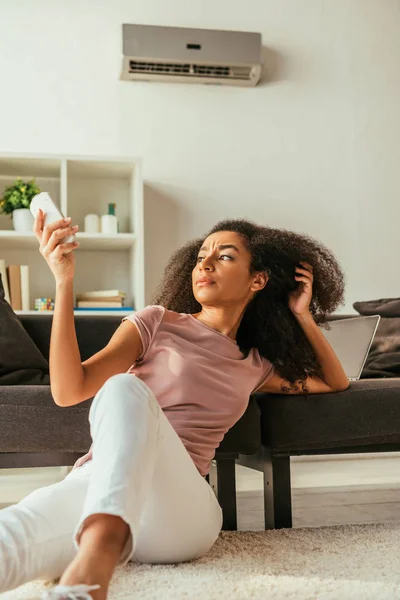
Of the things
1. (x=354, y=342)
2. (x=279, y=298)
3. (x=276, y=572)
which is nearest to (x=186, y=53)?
(x=354, y=342)

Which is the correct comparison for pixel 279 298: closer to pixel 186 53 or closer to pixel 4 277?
pixel 4 277

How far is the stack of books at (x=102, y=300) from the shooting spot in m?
3.84

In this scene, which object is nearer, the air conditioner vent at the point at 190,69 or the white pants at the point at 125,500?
the white pants at the point at 125,500

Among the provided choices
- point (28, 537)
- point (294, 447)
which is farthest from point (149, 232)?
point (28, 537)

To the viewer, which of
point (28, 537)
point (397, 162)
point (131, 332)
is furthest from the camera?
point (397, 162)

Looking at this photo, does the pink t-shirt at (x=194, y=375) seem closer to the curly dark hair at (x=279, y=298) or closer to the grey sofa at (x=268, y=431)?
the curly dark hair at (x=279, y=298)

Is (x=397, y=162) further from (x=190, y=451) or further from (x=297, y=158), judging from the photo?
(x=190, y=451)

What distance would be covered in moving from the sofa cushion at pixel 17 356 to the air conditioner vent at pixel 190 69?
6.83 feet

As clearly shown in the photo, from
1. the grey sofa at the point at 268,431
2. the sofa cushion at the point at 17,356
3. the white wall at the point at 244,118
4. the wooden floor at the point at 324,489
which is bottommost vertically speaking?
the wooden floor at the point at 324,489

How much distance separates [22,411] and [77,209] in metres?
2.48

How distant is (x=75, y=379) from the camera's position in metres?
1.40

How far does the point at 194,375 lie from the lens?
155 centimetres

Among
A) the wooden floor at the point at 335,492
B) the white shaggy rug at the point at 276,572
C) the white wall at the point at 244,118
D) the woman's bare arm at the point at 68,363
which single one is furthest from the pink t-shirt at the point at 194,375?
the white wall at the point at 244,118

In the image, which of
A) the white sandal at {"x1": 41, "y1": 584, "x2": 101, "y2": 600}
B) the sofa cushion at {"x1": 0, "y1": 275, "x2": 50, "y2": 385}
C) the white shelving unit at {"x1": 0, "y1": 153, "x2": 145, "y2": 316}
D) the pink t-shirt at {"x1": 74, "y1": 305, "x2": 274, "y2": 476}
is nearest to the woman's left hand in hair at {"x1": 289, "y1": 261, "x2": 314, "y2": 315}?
the pink t-shirt at {"x1": 74, "y1": 305, "x2": 274, "y2": 476}
